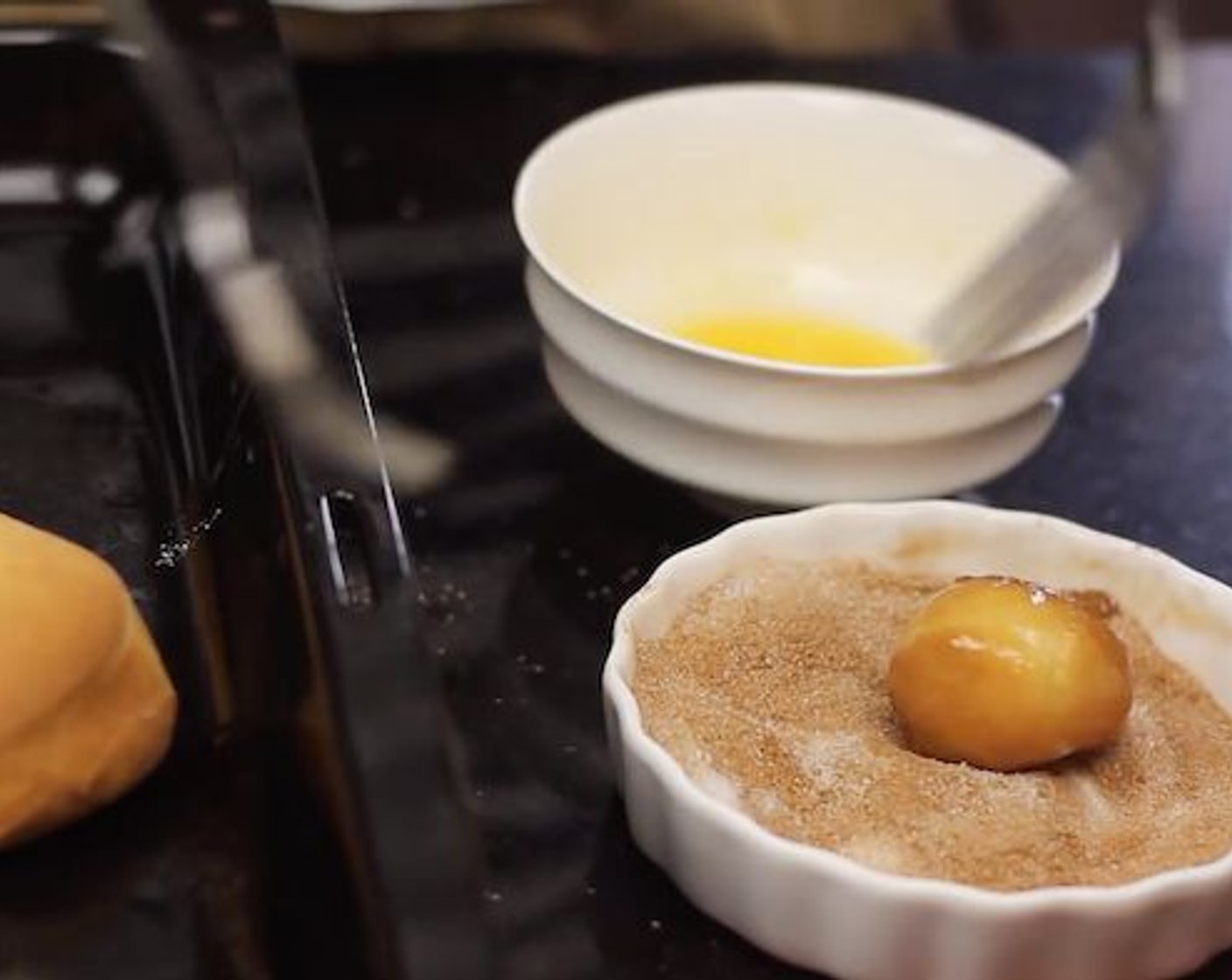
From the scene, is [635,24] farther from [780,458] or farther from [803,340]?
[780,458]

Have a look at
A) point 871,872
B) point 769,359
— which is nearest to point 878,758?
point 871,872

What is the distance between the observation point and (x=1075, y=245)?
1159 millimetres

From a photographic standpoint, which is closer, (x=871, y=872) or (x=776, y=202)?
(x=871, y=872)

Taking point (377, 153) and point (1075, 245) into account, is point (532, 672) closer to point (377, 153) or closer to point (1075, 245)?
point (1075, 245)

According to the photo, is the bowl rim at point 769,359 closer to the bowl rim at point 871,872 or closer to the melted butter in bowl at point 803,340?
the melted butter in bowl at point 803,340

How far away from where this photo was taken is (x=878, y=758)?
0.87 metres

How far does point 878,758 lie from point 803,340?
1.27 ft

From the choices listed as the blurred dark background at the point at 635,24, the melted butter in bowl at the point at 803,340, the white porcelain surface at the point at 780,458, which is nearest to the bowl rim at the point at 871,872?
the white porcelain surface at the point at 780,458

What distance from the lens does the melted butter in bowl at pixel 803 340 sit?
1.19 m

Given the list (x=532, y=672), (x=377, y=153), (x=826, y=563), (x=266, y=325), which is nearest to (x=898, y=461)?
(x=826, y=563)

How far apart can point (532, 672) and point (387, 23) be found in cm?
61

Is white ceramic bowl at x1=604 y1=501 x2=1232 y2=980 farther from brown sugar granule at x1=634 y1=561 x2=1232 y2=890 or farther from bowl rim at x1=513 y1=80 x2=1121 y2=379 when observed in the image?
bowl rim at x1=513 y1=80 x2=1121 y2=379

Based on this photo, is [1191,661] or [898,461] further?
[898,461]

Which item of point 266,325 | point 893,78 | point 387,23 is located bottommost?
point 893,78
